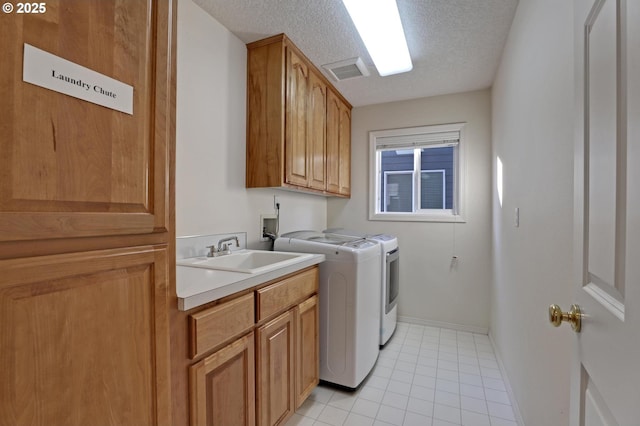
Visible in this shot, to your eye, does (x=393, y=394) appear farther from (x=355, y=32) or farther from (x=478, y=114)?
(x=478, y=114)

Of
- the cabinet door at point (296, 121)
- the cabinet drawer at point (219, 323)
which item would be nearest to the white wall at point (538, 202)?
the cabinet drawer at point (219, 323)

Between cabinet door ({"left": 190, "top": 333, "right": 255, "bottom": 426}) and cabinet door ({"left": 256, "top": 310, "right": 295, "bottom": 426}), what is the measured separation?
6cm

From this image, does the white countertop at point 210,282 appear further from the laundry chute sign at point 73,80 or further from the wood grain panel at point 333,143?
the wood grain panel at point 333,143

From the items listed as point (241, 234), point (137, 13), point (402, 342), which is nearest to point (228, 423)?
point (241, 234)

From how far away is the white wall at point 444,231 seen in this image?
2793 millimetres

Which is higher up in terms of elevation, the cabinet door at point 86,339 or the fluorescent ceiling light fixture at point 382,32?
the fluorescent ceiling light fixture at point 382,32

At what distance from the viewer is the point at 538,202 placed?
50.7 inches

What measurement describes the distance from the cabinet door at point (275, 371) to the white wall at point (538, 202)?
44.8 inches

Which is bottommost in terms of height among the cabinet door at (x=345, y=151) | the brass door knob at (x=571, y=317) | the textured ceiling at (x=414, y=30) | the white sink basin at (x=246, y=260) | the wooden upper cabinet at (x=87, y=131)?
the white sink basin at (x=246, y=260)

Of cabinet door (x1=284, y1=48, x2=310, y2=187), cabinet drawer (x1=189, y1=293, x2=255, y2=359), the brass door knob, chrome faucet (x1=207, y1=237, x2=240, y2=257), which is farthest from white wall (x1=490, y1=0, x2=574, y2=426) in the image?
chrome faucet (x1=207, y1=237, x2=240, y2=257)

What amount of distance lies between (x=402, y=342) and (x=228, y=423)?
193 centimetres

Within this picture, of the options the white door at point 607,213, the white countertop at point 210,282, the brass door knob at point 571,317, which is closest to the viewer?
the white door at point 607,213

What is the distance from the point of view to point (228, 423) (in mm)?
1120

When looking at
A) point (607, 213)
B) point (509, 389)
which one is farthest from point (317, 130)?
point (509, 389)
